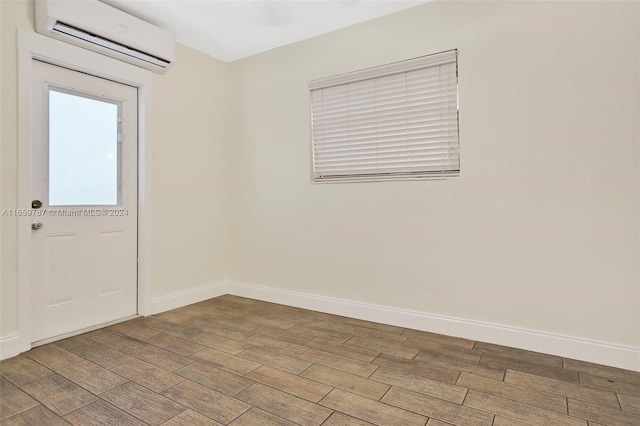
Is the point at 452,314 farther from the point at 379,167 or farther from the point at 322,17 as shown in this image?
the point at 322,17

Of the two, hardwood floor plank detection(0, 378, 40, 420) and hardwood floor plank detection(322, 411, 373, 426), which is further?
hardwood floor plank detection(0, 378, 40, 420)

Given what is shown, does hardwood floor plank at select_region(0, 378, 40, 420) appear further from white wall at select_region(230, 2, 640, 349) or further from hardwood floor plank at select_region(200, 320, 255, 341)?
white wall at select_region(230, 2, 640, 349)

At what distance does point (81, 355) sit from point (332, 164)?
2588mm

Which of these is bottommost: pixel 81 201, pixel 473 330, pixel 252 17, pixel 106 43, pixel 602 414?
pixel 602 414

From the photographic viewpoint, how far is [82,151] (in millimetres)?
2900

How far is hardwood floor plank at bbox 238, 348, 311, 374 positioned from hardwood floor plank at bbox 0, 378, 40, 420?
3.86ft

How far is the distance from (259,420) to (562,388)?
1.75m

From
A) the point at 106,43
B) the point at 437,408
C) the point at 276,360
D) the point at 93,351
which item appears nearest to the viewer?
the point at 437,408

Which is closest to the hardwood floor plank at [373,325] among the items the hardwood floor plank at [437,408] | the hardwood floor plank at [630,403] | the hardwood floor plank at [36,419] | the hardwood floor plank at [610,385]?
the hardwood floor plank at [437,408]

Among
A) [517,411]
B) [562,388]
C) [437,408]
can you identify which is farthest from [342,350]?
[562,388]

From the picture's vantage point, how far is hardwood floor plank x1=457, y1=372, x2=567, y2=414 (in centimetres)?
184

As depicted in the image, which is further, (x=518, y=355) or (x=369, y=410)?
(x=518, y=355)

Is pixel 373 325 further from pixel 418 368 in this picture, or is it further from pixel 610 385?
pixel 610 385

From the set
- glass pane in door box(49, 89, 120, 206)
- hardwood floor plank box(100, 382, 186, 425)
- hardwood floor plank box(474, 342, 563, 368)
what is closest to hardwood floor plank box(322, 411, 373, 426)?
hardwood floor plank box(100, 382, 186, 425)
